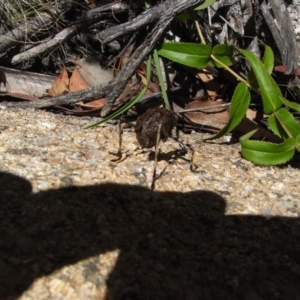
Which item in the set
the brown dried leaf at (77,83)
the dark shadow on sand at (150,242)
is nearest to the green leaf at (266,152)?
the dark shadow on sand at (150,242)

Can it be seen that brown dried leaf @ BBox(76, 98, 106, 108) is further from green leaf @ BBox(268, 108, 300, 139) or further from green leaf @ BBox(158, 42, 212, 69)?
green leaf @ BBox(268, 108, 300, 139)

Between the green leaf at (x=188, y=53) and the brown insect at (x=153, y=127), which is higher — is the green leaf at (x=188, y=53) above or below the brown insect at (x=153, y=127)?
above

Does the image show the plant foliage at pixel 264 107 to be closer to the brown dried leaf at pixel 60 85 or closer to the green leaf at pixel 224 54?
the green leaf at pixel 224 54

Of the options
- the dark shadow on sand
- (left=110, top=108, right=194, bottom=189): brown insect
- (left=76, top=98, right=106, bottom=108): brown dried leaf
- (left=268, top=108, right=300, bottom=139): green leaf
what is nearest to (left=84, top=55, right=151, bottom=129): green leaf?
(left=110, top=108, right=194, bottom=189): brown insect

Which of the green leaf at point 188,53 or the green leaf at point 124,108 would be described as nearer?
the green leaf at point 124,108

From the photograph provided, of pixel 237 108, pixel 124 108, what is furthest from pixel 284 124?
pixel 124 108

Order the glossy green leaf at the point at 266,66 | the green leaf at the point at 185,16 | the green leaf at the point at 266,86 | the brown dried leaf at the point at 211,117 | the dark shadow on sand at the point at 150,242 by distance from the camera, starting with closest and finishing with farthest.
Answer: the dark shadow on sand at the point at 150,242
the green leaf at the point at 266,86
the glossy green leaf at the point at 266,66
the green leaf at the point at 185,16
the brown dried leaf at the point at 211,117

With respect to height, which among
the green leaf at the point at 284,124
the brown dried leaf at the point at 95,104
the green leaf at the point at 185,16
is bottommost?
the brown dried leaf at the point at 95,104

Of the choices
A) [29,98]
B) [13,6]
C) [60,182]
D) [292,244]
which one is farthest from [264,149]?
[13,6]
